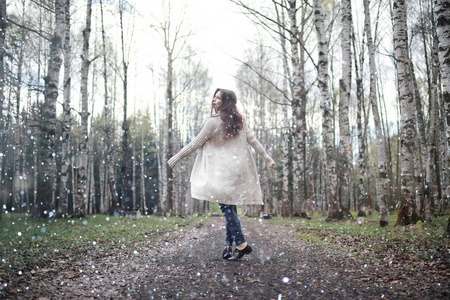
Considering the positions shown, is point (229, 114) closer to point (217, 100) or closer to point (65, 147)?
point (217, 100)

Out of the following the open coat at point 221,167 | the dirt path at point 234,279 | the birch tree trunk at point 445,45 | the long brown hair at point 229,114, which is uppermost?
the birch tree trunk at point 445,45

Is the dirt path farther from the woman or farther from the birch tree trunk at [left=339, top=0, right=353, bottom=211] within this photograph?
the birch tree trunk at [left=339, top=0, right=353, bottom=211]

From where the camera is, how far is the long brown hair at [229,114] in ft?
15.8

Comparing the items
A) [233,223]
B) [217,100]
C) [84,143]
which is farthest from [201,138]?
[84,143]

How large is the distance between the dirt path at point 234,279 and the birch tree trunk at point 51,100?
319 inches

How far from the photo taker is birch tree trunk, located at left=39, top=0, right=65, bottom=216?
1146cm

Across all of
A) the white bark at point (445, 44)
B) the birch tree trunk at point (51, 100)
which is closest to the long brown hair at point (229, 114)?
the white bark at point (445, 44)

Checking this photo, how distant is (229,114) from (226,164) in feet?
2.47

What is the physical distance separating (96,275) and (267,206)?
90.3 ft

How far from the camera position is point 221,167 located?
15.7 feet

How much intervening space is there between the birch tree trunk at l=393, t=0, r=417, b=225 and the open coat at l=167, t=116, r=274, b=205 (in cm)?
499

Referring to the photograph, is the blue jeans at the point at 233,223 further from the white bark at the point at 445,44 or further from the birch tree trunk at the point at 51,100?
the birch tree trunk at the point at 51,100

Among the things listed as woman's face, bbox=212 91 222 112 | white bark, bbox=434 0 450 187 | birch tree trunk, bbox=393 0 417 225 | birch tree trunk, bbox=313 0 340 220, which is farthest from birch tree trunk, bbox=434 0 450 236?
birch tree trunk, bbox=313 0 340 220

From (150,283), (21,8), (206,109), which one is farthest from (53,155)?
(206,109)
